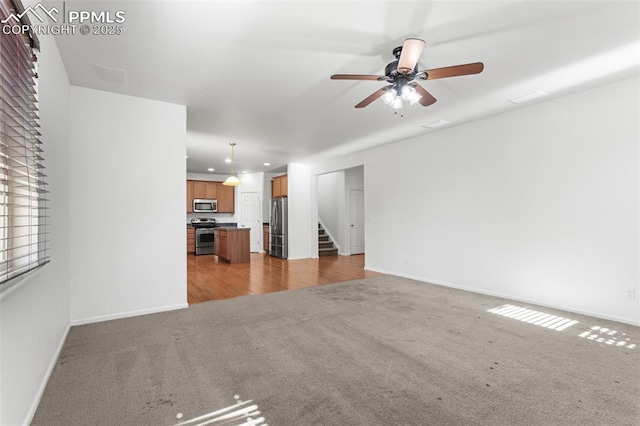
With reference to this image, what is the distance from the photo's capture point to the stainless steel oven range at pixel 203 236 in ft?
31.5

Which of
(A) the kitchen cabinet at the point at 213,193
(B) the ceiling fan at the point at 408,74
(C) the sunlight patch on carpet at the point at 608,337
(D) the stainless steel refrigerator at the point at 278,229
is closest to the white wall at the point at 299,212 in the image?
(D) the stainless steel refrigerator at the point at 278,229

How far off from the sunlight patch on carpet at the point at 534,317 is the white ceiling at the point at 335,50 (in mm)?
2703

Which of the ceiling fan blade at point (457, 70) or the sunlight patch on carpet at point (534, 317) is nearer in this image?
the ceiling fan blade at point (457, 70)

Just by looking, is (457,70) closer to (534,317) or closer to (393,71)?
(393,71)

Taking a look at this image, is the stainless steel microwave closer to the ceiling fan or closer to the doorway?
the doorway

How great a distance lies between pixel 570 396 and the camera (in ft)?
6.78

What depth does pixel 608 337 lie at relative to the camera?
3.03 metres

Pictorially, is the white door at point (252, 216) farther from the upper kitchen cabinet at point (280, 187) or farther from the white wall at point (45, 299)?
the white wall at point (45, 299)

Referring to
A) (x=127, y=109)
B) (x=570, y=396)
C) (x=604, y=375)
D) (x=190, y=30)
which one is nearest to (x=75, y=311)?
(x=127, y=109)

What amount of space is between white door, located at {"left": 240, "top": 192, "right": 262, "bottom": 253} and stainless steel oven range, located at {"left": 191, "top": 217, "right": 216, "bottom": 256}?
1.12 metres

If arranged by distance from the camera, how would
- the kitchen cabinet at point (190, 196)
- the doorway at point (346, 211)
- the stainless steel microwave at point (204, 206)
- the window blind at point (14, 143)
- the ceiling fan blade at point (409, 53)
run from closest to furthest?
the window blind at point (14, 143) < the ceiling fan blade at point (409, 53) < the doorway at point (346, 211) < the kitchen cabinet at point (190, 196) < the stainless steel microwave at point (204, 206)

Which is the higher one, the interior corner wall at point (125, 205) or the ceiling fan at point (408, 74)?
the ceiling fan at point (408, 74)

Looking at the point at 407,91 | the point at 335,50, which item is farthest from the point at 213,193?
the point at 407,91

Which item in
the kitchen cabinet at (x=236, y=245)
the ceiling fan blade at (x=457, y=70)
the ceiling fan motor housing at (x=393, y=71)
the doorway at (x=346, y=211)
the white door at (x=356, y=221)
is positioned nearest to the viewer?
the ceiling fan blade at (x=457, y=70)
